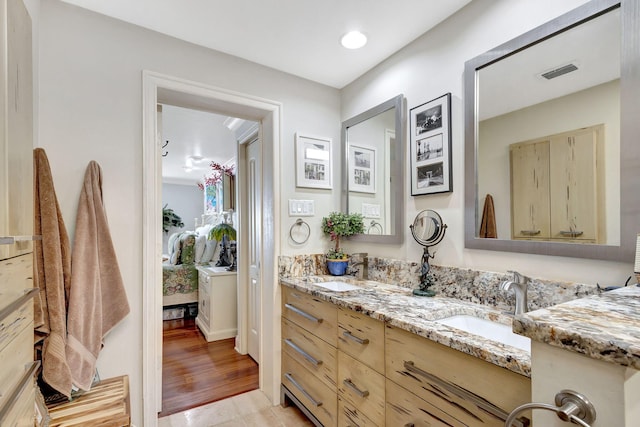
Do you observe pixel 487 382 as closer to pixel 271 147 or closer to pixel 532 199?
pixel 532 199

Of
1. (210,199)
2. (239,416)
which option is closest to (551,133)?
(239,416)

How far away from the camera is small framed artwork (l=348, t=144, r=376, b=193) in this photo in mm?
2139

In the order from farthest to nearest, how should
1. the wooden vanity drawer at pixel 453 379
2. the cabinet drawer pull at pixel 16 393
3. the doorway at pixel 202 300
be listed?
the doorway at pixel 202 300 < the wooden vanity drawer at pixel 453 379 < the cabinet drawer pull at pixel 16 393

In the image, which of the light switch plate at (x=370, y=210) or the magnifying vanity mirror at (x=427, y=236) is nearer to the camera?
the magnifying vanity mirror at (x=427, y=236)

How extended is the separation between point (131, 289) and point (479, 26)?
2272mm

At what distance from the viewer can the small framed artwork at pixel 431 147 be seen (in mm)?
1604

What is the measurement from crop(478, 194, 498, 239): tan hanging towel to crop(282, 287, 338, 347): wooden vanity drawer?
2.71 feet

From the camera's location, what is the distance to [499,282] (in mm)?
1353

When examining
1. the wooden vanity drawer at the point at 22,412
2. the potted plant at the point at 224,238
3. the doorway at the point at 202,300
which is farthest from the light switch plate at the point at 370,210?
the potted plant at the point at 224,238

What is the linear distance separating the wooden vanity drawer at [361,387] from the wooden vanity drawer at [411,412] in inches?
2.1

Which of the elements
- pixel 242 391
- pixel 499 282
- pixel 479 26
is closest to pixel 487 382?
pixel 499 282

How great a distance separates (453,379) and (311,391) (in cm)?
105

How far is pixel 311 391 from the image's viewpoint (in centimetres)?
175

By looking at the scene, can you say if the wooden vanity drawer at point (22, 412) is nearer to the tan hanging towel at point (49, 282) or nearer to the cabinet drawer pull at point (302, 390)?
the tan hanging towel at point (49, 282)
